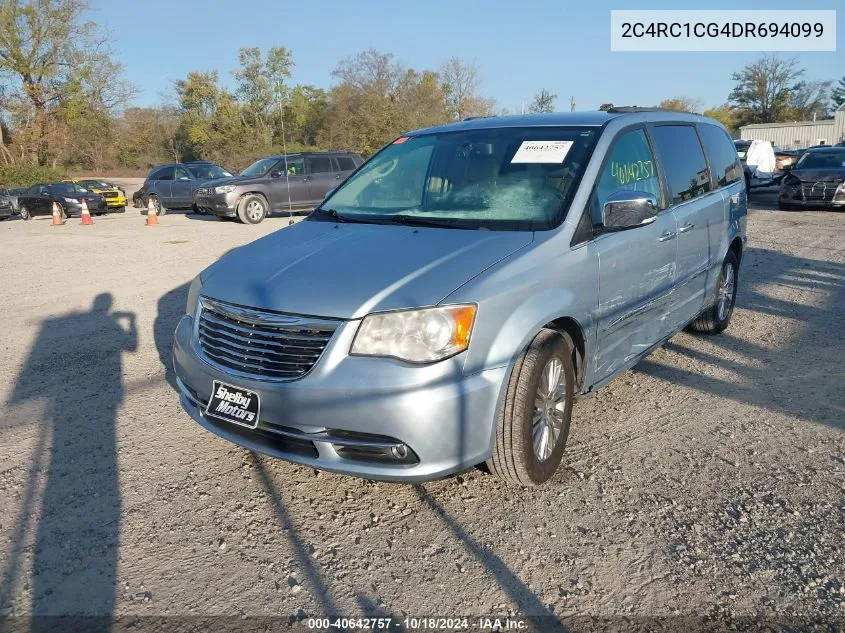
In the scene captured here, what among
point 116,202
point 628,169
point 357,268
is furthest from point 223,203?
point 357,268

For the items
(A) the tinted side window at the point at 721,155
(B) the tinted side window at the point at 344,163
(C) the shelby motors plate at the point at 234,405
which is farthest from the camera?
(B) the tinted side window at the point at 344,163

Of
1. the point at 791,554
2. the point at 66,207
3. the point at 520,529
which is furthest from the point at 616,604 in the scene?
the point at 66,207

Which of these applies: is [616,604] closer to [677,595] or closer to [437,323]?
[677,595]

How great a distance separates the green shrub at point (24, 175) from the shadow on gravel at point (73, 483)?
39.7 metres

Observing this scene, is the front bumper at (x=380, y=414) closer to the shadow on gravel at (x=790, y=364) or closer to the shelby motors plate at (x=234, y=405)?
the shelby motors plate at (x=234, y=405)

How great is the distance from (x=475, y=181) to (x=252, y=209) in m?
14.2

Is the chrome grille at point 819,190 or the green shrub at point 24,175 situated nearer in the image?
the chrome grille at point 819,190

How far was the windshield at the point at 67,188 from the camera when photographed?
23531 millimetres

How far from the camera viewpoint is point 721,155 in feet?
18.6

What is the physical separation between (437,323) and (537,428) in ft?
2.73


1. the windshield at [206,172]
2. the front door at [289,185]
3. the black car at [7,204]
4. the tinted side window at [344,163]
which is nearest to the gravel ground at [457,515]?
the front door at [289,185]

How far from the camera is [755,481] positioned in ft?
11.1

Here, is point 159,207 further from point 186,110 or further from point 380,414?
point 186,110

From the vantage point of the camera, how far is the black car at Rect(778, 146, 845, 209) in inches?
611
